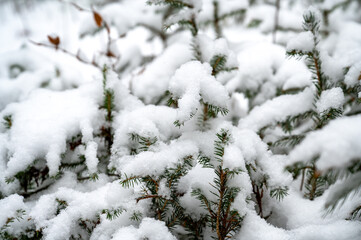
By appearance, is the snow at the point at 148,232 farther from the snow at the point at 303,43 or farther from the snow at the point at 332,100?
the snow at the point at 303,43

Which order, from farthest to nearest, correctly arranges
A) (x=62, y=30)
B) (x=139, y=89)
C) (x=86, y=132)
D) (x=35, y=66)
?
1. (x=62, y=30)
2. (x=35, y=66)
3. (x=139, y=89)
4. (x=86, y=132)

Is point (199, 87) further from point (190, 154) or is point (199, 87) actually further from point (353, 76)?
point (353, 76)

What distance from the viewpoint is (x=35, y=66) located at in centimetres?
203

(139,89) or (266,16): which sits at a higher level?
(266,16)

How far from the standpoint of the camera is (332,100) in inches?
35.0

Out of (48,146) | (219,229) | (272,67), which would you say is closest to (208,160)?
(219,229)

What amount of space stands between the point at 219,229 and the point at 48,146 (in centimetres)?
85

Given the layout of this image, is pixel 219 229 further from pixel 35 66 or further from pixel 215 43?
pixel 35 66

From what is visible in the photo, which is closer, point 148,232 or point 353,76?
point 148,232

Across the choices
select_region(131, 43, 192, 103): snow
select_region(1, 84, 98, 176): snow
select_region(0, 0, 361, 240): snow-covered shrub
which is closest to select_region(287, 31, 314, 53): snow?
select_region(0, 0, 361, 240): snow-covered shrub

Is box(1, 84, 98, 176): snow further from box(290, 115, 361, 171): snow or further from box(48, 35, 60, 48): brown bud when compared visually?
box(290, 115, 361, 171): snow

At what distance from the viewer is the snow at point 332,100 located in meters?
0.88

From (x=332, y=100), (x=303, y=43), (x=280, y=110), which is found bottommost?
(x=280, y=110)

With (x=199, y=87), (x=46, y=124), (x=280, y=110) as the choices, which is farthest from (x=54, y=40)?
(x=280, y=110)
